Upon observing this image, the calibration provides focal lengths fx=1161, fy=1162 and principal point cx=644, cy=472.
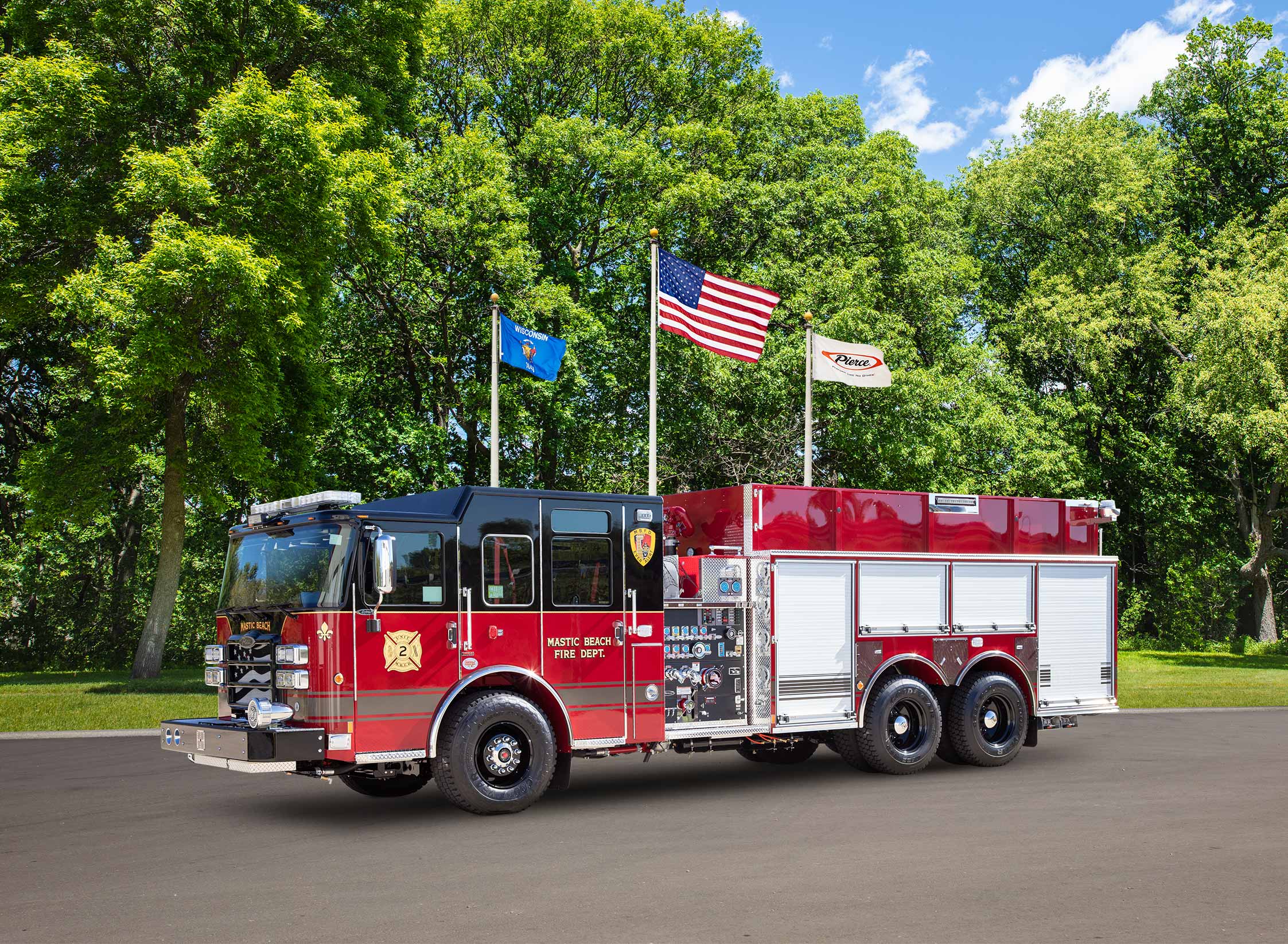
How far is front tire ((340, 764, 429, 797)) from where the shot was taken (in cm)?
1169

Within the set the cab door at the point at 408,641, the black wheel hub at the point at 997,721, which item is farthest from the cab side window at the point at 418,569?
the black wheel hub at the point at 997,721

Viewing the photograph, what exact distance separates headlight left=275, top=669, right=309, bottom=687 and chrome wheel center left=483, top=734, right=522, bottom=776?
1.75 meters

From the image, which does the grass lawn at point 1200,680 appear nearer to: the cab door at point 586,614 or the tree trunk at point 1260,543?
the tree trunk at point 1260,543

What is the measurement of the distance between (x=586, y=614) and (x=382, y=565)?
7.47 feet

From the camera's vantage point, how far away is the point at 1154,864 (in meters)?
8.62

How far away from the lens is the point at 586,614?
37.1ft

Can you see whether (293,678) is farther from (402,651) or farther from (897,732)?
(897,732)

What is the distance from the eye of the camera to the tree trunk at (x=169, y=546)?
2595 centimetres

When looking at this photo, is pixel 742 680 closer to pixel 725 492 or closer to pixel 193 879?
pixel 725 492

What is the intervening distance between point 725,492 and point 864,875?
5417 millimetres

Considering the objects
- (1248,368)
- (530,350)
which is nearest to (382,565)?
(530,350)

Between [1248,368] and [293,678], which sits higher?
[1248,368]

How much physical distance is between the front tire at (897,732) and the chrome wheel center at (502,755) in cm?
433

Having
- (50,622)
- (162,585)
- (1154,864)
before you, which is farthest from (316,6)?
(1154,864)
